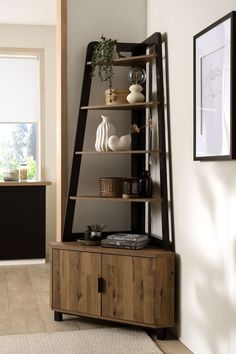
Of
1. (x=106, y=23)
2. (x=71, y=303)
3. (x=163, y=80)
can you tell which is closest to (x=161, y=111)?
(x=163, y=80)

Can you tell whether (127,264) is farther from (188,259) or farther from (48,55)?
(48,55)

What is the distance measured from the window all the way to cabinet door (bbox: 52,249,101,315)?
9.27ft

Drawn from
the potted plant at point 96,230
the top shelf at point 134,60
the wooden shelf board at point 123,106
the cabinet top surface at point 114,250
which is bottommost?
the cabinet top surface at point 114,250

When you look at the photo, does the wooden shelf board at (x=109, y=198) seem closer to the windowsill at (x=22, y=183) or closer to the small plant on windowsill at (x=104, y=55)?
the small plant on windowsill at (x=104, y=55)

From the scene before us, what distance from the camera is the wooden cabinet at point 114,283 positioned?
366 centimetres

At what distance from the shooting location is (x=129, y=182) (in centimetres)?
399

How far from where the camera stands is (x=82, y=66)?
4.29m

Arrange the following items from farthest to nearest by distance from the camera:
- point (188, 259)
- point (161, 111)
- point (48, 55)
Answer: point (48, 55) < point (161, 111) < point (188, 259)

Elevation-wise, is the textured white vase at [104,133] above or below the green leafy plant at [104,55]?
below

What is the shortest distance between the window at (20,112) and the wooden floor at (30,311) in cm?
143

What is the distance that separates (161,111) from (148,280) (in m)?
1.09

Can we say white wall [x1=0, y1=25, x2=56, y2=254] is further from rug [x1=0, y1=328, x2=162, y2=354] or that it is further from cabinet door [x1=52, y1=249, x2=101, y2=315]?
rug [x1=0, y1=328, x2=162, y2=354]

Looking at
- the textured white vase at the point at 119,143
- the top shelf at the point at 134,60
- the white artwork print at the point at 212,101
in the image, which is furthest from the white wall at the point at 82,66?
the white artwork print at the point at 212,101

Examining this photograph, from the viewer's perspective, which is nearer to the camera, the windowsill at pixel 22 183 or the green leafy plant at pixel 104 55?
the green leafy plant at pixel 104 55
